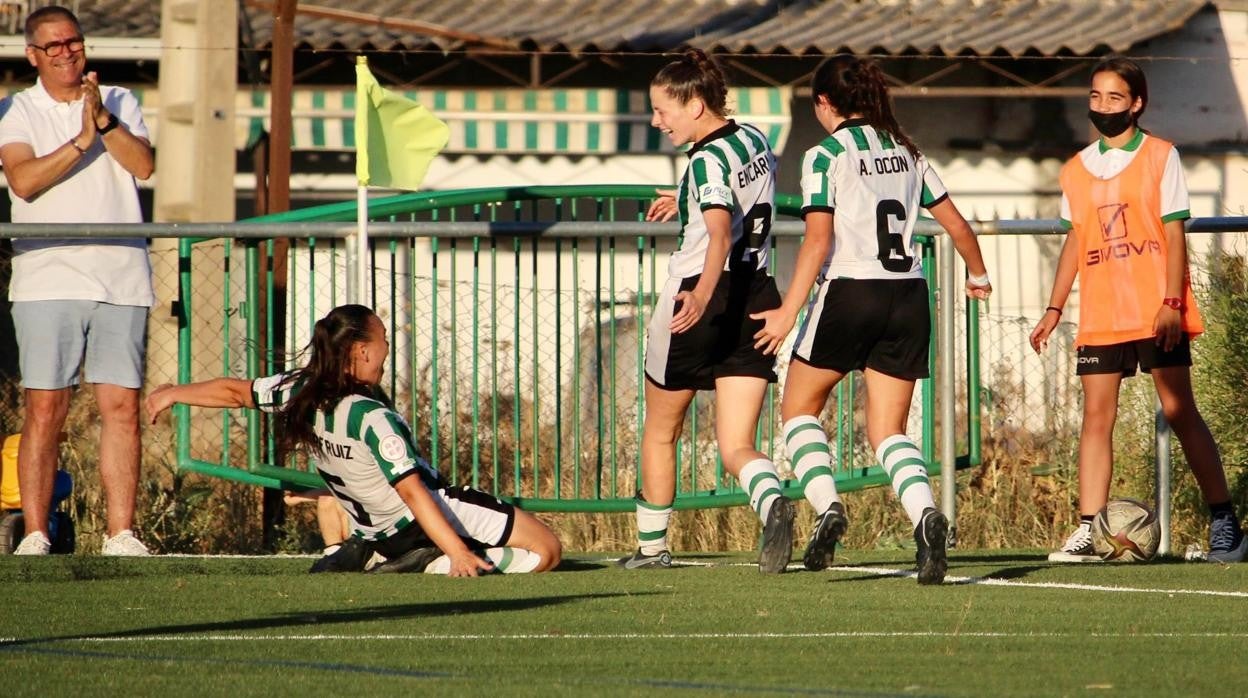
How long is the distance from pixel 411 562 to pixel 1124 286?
288 centimetres

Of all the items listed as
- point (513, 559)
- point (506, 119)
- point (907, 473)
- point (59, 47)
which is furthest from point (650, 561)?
point (506, 119)

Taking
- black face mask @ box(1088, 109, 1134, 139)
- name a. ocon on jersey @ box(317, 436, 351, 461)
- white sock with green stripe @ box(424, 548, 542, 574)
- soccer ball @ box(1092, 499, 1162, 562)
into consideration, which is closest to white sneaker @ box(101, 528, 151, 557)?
name a. ocon on jersey @ box(317, 436, 351, 461)

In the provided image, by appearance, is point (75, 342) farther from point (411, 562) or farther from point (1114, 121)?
point (1114, 121)

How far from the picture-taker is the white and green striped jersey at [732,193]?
728 centimetres

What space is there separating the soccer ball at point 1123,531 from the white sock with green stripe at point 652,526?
163 cm

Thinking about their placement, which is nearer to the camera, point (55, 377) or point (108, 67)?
point (55, 377)

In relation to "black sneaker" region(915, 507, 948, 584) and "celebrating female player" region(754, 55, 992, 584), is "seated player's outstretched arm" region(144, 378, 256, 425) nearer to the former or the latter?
"celebrating female player" region(754, 55, 992, 584)

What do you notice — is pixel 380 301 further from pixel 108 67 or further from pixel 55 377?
pixel 108 67

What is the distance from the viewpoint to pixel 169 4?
1440 cm

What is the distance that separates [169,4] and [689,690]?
10.6 metres

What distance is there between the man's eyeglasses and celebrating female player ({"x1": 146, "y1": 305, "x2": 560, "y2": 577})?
74.8 inches

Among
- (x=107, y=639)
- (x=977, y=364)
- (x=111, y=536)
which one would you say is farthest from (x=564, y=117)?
(x=107, y=639)

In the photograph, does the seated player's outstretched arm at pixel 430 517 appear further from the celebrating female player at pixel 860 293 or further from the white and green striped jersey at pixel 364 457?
the celebrating female player at pixel 860 293

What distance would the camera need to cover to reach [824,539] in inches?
271
